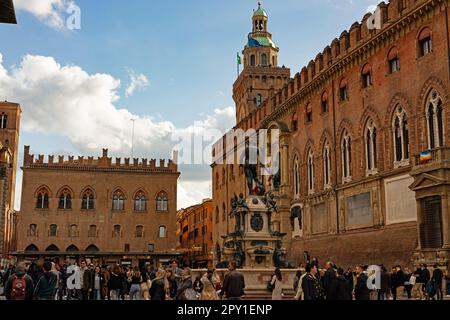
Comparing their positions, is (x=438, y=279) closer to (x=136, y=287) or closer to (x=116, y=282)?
(x=136, y=287)

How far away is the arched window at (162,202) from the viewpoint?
5584cm

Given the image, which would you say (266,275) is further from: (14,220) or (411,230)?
(14,220)

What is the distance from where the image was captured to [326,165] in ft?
111

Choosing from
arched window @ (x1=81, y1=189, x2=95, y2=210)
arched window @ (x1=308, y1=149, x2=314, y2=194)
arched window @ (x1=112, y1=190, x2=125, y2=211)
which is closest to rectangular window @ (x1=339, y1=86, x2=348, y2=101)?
arched window @ (x1=308, y1=149, x2=314, y2=194)

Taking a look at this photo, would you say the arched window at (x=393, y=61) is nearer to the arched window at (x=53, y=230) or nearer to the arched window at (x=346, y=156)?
the arched window at (x=346, y=156)

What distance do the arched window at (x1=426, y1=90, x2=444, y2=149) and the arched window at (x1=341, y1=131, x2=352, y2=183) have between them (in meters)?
6.87

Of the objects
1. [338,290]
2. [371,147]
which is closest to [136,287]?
[338,290]

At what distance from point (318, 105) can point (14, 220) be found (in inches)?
1986

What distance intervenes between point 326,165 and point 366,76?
19.8 feet

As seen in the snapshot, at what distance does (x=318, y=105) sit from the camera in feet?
115

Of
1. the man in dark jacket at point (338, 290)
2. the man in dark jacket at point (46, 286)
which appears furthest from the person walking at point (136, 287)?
the man in dark jacket at point (338, 290)

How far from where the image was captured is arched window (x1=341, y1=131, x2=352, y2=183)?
3103cm

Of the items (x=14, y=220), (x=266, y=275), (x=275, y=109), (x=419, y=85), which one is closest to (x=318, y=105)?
(x=275, y=109)

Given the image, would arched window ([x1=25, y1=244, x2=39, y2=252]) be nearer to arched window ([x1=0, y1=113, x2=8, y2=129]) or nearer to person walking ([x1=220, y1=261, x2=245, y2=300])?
arched window ([x1=0, y1=113, x2=8, y2=129])
